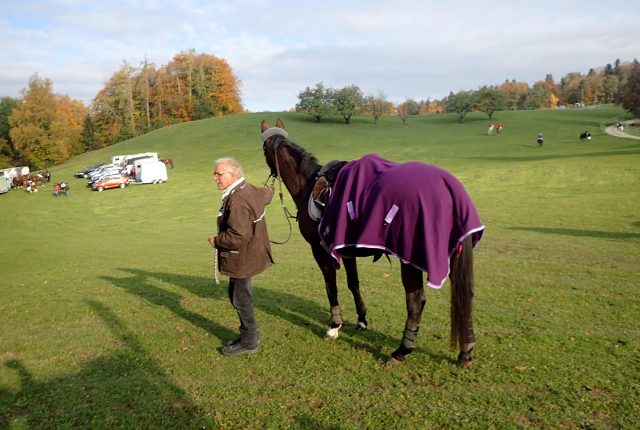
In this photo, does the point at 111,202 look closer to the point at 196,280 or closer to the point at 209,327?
the point at 196,280

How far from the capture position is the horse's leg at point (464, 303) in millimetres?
4777

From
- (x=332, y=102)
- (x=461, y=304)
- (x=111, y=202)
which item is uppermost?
(x=332, y=102)

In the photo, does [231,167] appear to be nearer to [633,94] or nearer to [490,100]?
[633,94]

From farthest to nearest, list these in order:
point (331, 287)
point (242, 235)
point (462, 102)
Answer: point (462, 102) → point (331, 287) → point (242, 235)

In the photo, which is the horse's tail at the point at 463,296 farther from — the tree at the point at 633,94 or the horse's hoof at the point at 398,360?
the tree at the point at 633,94

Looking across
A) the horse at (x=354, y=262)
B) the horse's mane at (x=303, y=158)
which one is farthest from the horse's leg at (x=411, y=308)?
the horse's mane at (x=303, y=158)

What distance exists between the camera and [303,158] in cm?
618

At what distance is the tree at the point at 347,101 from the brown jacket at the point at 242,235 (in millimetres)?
76623

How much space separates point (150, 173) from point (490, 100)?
60915mm

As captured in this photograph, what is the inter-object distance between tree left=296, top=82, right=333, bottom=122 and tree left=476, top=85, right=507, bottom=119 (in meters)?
27.4

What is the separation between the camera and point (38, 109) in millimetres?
71438

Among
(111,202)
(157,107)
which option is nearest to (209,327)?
(111,202)

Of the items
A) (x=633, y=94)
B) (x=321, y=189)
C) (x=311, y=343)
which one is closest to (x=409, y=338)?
(x=311, y=343)

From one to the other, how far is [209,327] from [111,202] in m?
32.8
